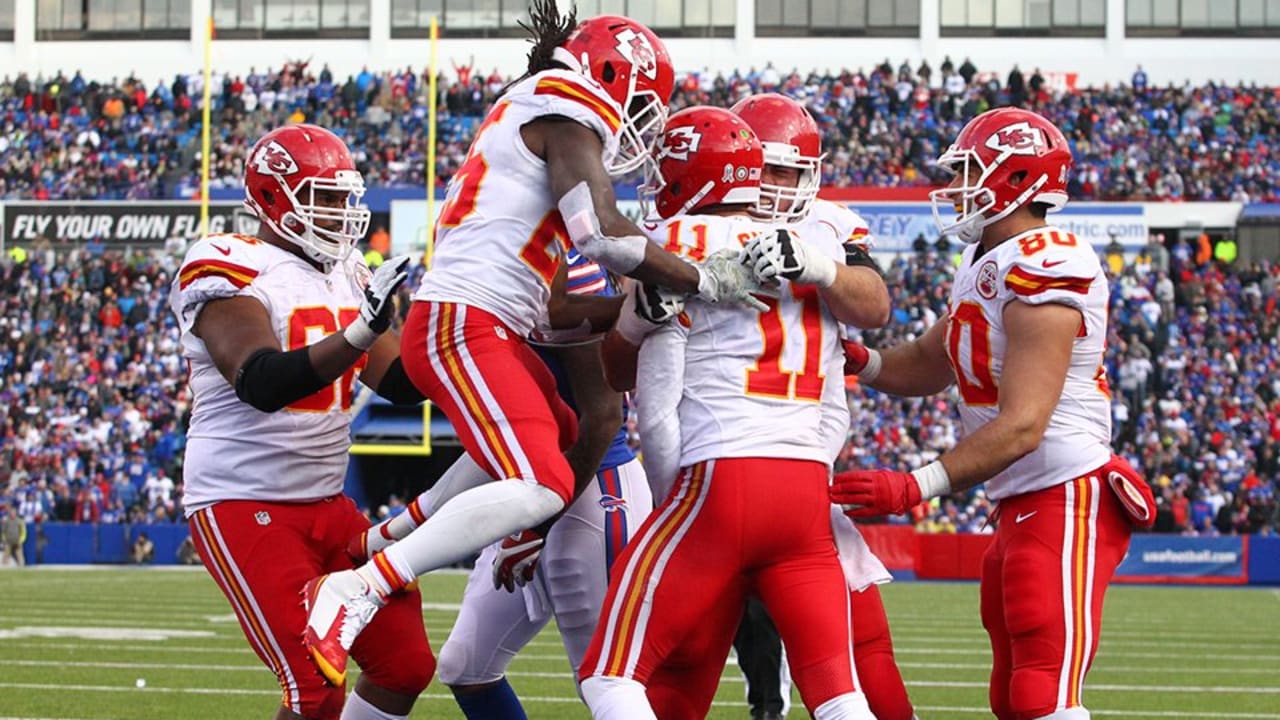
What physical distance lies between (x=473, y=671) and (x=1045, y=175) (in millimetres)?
2361

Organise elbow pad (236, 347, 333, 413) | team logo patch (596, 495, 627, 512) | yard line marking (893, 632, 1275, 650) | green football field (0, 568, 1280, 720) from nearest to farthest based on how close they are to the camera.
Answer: elbow pad (236, 347, 333, 413)
team logo patch (596, 495, 627, 512)
green football field (0, 568, 1280, 720)
yard line marking (893, 632, 1275, 650)

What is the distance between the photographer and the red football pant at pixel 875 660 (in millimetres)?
4691

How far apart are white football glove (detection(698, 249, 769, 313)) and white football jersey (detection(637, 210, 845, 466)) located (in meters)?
0.10

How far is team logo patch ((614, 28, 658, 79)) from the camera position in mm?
4926

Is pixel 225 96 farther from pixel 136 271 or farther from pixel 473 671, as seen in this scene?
pixel 473 671

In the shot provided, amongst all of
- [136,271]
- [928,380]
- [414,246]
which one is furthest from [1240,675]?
[136,271]

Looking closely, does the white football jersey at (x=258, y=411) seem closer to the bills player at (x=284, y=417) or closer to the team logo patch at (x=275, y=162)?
the bills player at (x=284, y=417)

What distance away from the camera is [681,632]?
4.36 meters

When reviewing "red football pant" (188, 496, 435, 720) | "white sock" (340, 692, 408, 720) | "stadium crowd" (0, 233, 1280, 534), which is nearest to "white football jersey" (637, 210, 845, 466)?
"red football pant" (188, 496, 435, 720)

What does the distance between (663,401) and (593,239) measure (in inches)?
17.9

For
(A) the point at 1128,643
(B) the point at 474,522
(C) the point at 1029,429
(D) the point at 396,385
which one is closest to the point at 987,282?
(C) the point at 1029,429

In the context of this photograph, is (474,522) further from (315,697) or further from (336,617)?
(315,697)

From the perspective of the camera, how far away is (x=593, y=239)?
453cm

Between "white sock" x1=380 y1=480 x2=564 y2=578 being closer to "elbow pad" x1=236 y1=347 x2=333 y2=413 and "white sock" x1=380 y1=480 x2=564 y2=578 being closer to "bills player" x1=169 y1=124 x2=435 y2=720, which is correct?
"bills player" x1=169 y1=124 x2=435 y2=720
